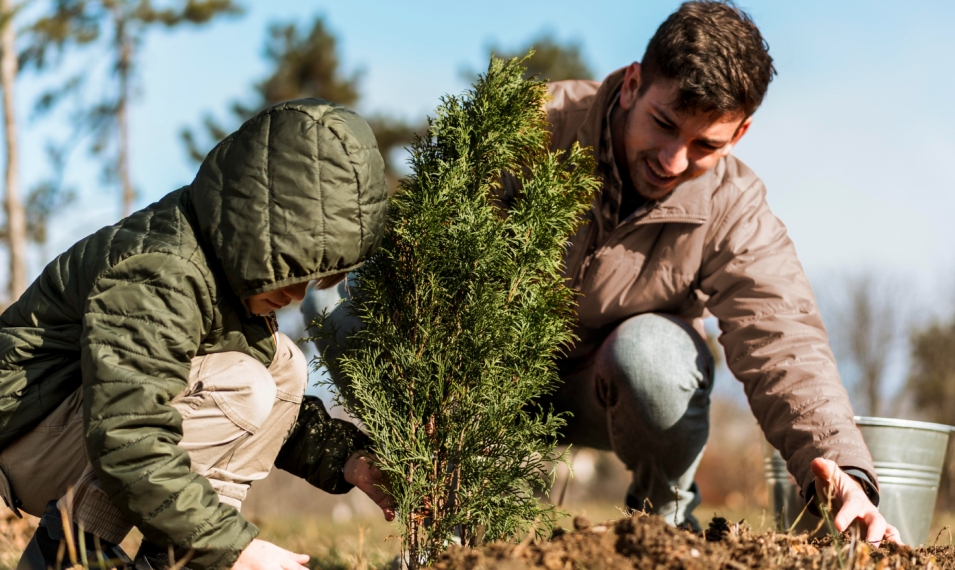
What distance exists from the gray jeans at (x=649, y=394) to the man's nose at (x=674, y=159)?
0.73 m

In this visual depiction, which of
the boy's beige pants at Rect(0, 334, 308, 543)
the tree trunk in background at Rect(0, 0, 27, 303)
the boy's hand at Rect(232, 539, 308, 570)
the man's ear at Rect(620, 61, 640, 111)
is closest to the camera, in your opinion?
the boy's hand at Rect(232, 539, 308, 570)

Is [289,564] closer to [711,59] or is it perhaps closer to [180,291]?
[180,291]

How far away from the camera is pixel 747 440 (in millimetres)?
18547

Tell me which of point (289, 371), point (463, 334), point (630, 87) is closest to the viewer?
point (463, 334)

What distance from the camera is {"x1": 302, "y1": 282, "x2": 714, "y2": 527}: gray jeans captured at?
365 centimetres

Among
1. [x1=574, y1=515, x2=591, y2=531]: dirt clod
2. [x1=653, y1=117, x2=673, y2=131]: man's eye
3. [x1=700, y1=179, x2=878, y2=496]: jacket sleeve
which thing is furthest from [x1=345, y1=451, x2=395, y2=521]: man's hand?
[x1=653, y1=117, x2=673, y2=131]: man's eye

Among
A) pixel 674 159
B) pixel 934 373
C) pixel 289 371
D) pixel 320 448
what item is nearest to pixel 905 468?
pixel 674 159

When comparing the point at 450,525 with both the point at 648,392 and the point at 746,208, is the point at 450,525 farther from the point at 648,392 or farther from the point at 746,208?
the point at 746,208

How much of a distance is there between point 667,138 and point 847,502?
165cm

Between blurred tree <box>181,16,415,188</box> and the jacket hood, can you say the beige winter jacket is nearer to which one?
the jacket hood

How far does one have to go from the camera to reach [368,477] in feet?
9.40

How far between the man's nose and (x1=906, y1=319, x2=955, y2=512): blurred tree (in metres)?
16.3

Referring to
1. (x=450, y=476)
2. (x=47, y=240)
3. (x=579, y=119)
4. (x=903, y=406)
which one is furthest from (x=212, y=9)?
(x=903, y=406)

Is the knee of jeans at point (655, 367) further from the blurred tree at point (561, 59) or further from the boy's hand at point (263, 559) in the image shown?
the blurred tree at point (561, 59)
